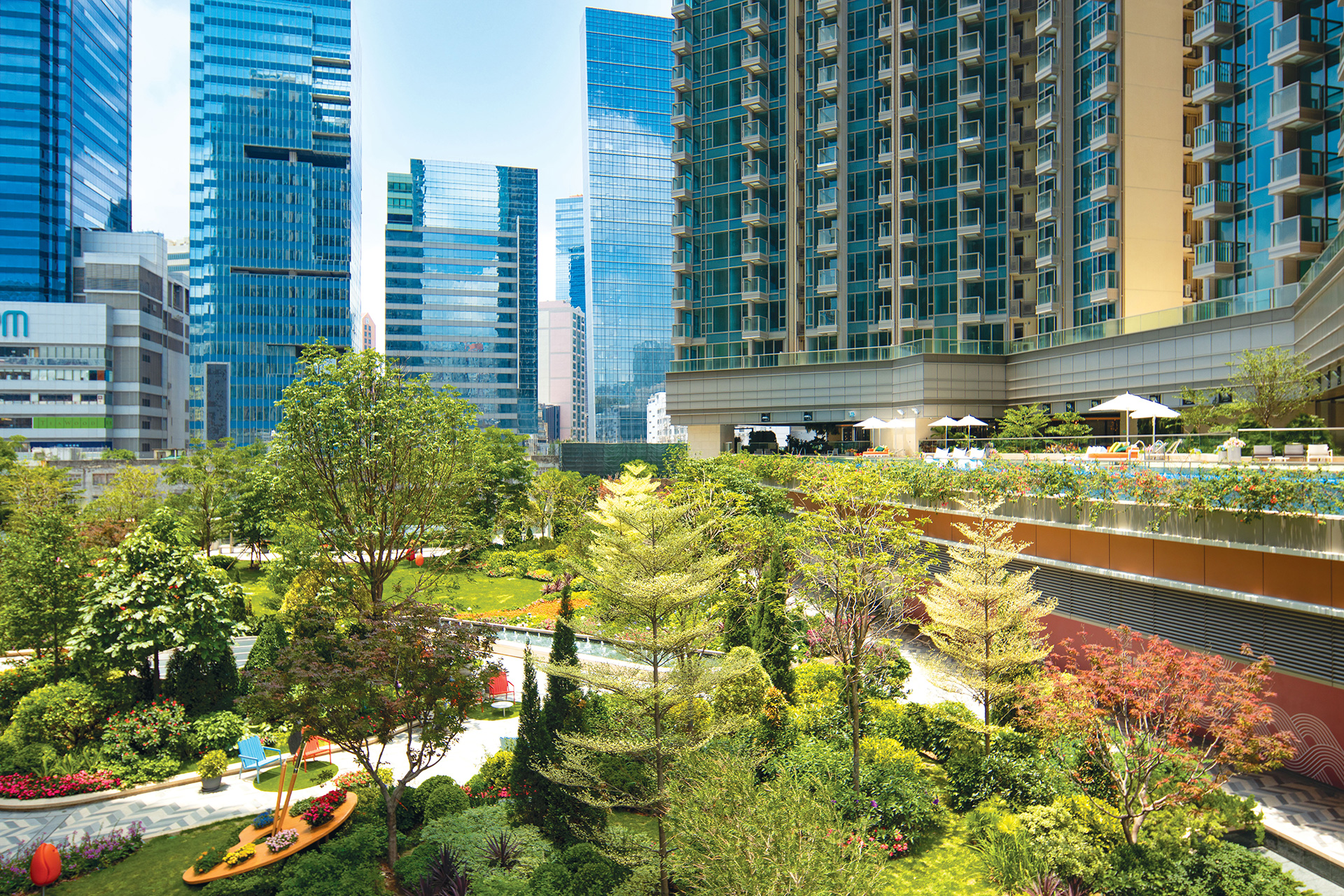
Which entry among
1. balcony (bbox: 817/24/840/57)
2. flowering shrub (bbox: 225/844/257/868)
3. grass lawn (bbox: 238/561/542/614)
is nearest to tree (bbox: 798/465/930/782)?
flowering shrub (bbox: 225/844/257/868)

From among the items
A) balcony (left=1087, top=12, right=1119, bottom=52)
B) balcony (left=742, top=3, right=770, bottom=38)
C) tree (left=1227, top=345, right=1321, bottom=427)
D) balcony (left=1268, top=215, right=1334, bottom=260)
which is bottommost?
tree (left=1227, top=345, right=1321, bottom=427)

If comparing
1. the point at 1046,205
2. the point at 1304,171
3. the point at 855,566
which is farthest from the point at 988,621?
the point at 1046,205

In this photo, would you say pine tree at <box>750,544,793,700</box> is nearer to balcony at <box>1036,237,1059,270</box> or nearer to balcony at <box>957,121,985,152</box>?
balcony at <box>1036,237,1059,270</box>

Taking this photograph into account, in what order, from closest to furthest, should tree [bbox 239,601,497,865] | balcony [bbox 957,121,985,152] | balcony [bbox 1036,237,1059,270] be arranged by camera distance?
1. tree [bbox 239,601,497,865]
2. balcony [bbox 1036,237,1059,270]
3. balcony [bbox 957,121,985,152]

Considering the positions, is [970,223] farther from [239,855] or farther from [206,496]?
[206,496]

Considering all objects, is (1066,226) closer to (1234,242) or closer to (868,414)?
(1234,242)

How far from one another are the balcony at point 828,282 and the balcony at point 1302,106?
2763 centimetres

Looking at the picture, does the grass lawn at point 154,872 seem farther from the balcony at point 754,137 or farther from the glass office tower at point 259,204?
the glass office tower at point 259,204

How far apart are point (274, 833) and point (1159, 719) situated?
1910 centimetres

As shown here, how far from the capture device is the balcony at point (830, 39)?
54.1 metres

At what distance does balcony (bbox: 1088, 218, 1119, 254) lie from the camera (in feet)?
137

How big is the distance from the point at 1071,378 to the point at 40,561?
163ft

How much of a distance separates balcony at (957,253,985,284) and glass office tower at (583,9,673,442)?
102833mm

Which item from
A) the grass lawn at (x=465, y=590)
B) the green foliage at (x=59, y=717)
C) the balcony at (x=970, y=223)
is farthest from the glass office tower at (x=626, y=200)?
the green foliage at (x=59, y=717)
